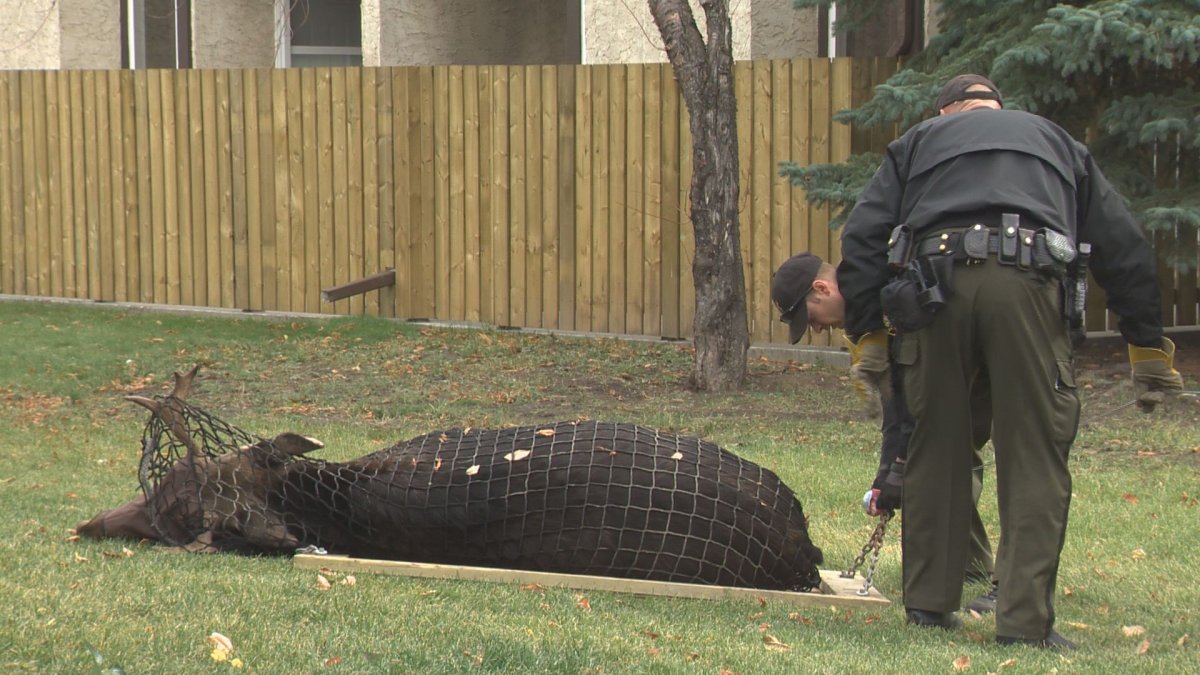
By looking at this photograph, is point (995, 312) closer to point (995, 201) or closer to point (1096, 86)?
point (995, 201)

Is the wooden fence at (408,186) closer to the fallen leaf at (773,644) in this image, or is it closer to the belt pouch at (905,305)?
the belt pouch at (905,305)

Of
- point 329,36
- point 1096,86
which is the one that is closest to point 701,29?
point 1096,86

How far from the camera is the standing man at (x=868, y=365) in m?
5.43

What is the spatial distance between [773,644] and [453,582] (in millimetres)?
1427

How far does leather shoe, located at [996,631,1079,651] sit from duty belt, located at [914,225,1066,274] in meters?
1.25

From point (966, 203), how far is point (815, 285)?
721mm

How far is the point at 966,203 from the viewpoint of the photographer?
16.7ft

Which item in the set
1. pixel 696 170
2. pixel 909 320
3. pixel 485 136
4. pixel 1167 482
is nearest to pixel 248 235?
pixel 485 136

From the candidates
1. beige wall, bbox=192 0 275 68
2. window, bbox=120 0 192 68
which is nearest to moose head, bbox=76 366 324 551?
beige wall, bbox=192 0 275 68

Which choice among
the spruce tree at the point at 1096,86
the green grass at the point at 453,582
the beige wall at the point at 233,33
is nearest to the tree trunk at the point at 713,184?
the green grass at the point at 453,582

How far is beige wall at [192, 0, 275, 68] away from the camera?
1894cm

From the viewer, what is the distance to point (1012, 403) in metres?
5.07

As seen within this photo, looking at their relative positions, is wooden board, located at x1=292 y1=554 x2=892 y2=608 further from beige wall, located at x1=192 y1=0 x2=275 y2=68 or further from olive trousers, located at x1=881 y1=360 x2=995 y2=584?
beige wall, located at x1=192 y1=0 x2=275 y2=68

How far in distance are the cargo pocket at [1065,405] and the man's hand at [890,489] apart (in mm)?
658
